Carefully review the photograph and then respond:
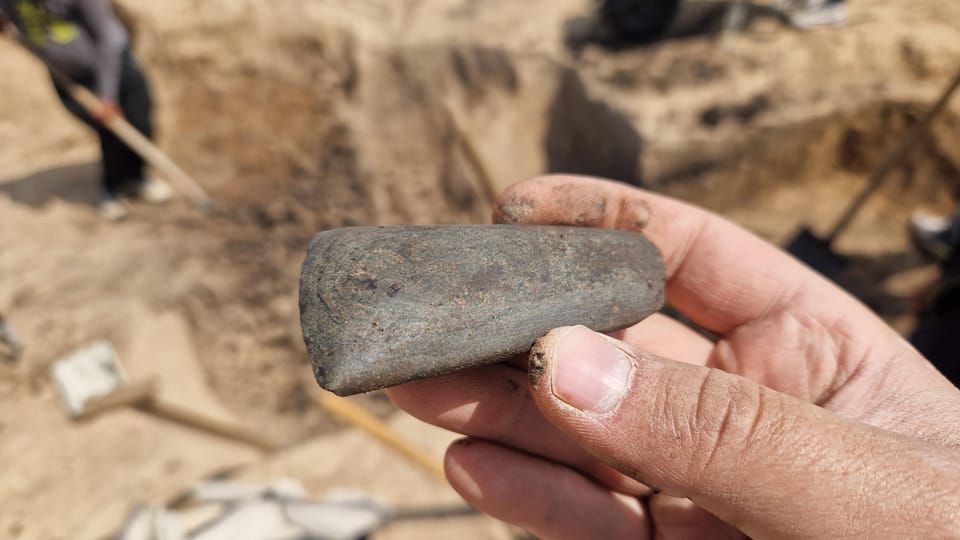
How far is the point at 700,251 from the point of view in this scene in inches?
62.9

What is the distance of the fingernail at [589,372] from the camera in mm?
920

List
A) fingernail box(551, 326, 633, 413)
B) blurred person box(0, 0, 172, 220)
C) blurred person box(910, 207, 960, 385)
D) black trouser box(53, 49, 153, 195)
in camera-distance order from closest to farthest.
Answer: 1. fingernail box(551, 326, 633, 413)
2. blurred person box(910, 207, 960, 385)
3. blurred person box(0, 0, 172, 220)
4. black trouser box(53, 49, 153, 195)

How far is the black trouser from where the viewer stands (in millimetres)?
3465

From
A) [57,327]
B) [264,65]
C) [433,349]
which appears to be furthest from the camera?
[264,65]

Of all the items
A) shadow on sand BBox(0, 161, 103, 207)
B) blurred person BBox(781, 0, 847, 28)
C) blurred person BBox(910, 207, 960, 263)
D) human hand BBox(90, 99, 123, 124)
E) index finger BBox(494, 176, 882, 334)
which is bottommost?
shadow on sand BBox(0, 161, 103, 207)

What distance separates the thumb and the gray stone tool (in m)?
0.13

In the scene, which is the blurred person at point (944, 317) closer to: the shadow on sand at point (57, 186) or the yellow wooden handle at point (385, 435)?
the yellow wooden handle at point (385, 435)

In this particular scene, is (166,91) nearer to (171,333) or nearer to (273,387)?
(171,333)

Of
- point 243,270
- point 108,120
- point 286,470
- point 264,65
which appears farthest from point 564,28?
point 286,470

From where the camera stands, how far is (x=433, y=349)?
997mm

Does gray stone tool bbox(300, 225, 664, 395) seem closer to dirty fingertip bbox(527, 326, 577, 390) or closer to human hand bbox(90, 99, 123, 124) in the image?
dirty fingertip bbox(527, 326, 577, 390)

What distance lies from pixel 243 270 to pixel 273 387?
0.87m

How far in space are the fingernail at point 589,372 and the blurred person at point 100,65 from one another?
373 centimetres

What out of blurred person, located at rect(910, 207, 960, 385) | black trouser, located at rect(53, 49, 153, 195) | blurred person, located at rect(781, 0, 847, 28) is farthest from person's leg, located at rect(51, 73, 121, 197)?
blurred person, located at rect(910, 207, 960, 385)
